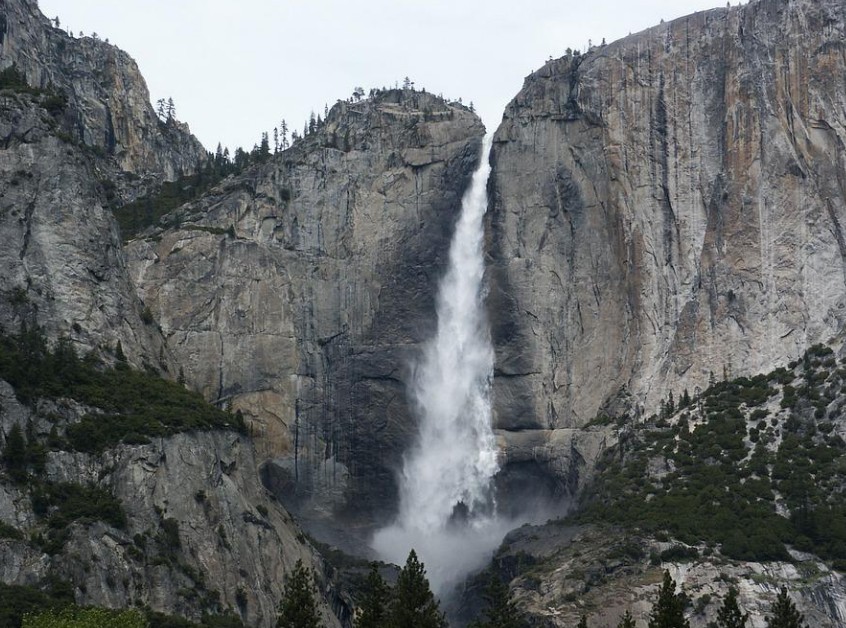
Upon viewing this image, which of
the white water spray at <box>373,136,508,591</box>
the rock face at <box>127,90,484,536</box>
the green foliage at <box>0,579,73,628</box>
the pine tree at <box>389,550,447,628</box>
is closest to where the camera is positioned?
the green foliage at <box>0,579,73,628</box>

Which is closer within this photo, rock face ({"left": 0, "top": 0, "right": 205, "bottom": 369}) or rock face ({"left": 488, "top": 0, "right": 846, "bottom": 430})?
rock face ({"left": 0, "top": 0, "right": 205, "bottom": 369})

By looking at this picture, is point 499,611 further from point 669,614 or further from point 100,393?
point 100,393

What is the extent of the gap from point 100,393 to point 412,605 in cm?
3181

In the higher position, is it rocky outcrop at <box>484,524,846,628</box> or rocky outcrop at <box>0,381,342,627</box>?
rocky outcrop at <box>0,381,342,627</box>

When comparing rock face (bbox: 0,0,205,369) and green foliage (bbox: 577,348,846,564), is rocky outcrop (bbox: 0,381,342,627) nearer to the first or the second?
rock face (bbox: 0,0,205,369)

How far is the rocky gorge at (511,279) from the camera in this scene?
379ft

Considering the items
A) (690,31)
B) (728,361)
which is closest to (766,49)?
(690,31)

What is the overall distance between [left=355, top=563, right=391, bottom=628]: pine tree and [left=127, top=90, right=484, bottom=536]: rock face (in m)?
42.8

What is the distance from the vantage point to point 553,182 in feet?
449

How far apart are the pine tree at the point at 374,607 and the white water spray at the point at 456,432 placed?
37802 mm

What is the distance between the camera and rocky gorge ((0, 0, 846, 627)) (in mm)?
115625

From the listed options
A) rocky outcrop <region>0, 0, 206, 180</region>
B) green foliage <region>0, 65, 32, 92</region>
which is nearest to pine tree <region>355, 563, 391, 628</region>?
green foliage <region>0, 65, 32, 92</region>

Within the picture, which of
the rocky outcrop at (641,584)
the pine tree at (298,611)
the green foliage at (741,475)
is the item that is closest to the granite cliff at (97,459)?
the rocky outcrop at (641,584)

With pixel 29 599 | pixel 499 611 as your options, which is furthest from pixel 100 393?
pixel 499 611
